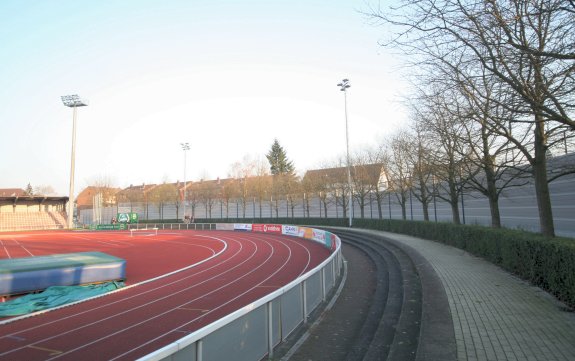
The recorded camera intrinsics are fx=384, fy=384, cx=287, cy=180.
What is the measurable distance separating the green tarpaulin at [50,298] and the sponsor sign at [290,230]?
24.3 m

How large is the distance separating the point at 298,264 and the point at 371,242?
831 cm

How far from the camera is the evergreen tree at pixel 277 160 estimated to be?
277 ft

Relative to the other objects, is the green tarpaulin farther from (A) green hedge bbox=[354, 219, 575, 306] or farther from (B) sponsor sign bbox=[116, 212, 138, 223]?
(B) sponsor sign bbox=[116, 212, 138, 223]

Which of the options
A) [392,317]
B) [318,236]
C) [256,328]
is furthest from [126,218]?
[256,328]

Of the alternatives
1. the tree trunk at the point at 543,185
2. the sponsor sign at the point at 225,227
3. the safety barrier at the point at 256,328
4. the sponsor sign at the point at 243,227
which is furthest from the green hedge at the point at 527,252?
the sponsor sign at the point at 225,227

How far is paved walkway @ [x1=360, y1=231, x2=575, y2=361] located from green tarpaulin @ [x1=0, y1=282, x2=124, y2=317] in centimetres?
1237

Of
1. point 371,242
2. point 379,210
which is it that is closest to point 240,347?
point 371,242

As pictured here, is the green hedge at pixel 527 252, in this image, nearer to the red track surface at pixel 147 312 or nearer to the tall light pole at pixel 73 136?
the red track surface at pixel 147 312

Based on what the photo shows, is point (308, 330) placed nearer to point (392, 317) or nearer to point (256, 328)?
point (392, 317)

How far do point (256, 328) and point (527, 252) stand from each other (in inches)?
370

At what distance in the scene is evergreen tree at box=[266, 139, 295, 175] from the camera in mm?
84381

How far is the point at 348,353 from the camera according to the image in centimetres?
748

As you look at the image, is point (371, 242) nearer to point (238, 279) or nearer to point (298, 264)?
point (298, 264)

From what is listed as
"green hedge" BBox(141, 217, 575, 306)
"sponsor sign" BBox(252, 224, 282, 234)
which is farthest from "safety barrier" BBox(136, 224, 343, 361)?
"sponsor sign" BBox(252, 224, 282, 234)
